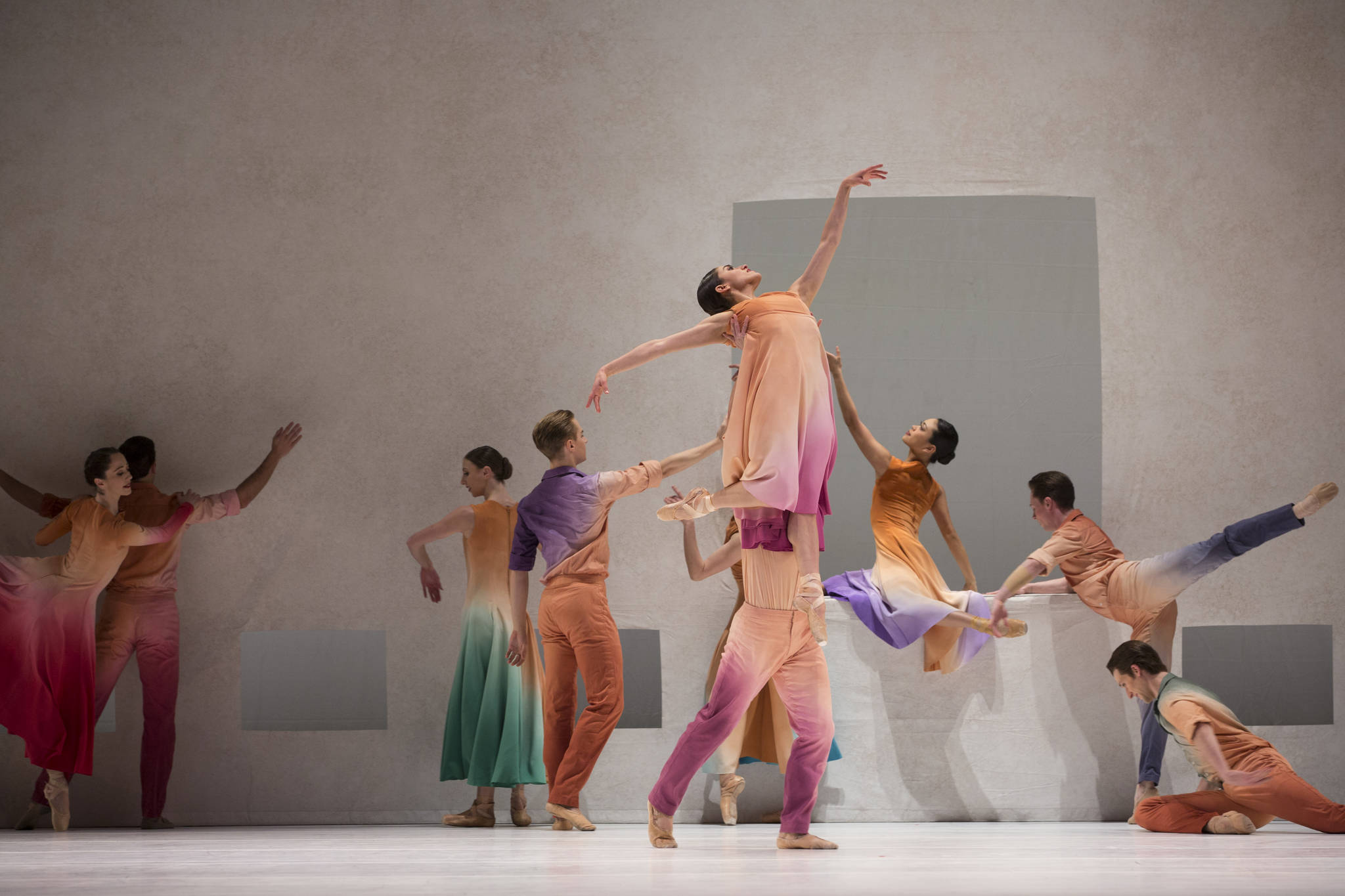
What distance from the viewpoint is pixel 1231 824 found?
4.29 metres

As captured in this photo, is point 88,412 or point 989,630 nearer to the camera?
point 989,630

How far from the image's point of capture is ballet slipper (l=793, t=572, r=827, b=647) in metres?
3.59

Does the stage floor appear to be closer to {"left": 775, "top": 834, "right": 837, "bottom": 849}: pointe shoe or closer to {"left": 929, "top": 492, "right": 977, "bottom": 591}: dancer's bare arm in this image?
{"left": 775, "top": 834, "right": 837, "bottom": 849}: pointe shoe

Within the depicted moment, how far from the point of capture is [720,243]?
574 centimetres

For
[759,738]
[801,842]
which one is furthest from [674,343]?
[759,738]

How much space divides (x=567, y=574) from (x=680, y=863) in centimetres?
160

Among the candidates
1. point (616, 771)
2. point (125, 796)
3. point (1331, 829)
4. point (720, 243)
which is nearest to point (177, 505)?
point (125, 796)

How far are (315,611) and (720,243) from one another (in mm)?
2713

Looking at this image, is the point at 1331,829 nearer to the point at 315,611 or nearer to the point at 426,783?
the point at 426,783

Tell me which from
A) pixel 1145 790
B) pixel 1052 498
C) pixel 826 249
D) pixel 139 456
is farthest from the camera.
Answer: pixel 139 456

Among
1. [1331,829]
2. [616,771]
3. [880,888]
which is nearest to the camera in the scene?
[880,888]

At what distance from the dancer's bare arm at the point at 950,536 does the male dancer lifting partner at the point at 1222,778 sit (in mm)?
957

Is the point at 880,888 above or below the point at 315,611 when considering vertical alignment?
below

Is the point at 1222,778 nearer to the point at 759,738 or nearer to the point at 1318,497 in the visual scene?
the point at 1318,497
